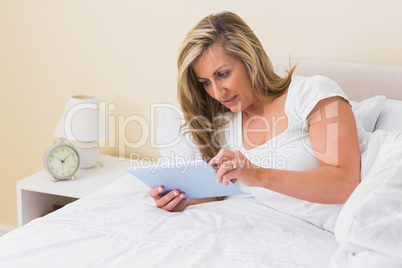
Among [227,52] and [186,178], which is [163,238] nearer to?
[186,178]

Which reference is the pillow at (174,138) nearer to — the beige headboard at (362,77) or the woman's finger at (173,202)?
the woman's finger at (173,202)

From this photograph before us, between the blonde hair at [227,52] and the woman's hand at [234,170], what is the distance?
13.2 inches

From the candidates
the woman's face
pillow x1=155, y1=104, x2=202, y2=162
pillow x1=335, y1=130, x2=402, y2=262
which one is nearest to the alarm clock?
pillow x1=155, y1=104, x2=202, y2=162

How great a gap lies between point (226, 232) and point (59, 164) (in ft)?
3.45

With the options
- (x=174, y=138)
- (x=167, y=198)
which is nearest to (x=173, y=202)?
(x=167, y=198)

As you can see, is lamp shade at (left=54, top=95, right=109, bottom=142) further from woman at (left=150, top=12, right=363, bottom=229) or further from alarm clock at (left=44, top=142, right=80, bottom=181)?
woman at (left=150, top=12, right=363, bottom=229)

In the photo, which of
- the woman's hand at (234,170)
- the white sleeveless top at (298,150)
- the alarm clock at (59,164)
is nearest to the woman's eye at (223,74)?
the white sleeveless top at (298,150)

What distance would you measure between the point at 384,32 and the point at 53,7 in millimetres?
1512

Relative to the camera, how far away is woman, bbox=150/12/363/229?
4.56 ft

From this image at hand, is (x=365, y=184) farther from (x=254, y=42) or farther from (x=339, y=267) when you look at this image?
(x=254, y=42)

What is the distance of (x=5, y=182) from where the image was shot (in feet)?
8.98

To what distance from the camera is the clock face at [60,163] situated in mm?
2205

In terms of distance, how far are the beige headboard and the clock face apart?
3.46 ft

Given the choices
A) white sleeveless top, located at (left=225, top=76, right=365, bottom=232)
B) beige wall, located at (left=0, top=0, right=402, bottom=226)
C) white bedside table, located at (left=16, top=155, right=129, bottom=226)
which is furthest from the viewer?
white bedside table, located at (left=16, top=155, right=129, bottom=226)
